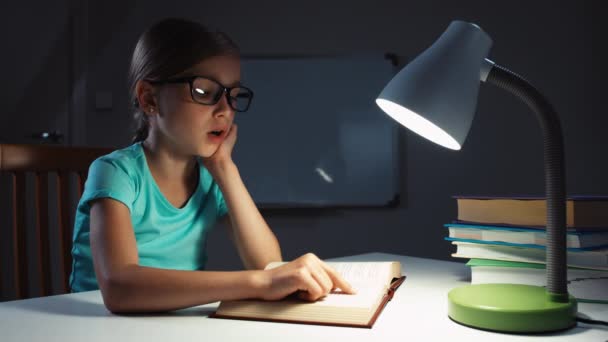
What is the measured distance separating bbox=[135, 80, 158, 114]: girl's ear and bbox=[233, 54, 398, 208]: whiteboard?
167cm

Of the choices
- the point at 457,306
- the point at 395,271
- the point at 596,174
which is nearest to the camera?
the point at 457,306

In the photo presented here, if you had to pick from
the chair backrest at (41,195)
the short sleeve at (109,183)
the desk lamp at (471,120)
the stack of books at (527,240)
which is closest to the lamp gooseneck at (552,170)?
the desk lamp at (471,120)

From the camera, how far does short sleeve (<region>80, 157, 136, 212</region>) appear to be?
904 millimetres

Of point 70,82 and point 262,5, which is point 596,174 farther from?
point 70,82

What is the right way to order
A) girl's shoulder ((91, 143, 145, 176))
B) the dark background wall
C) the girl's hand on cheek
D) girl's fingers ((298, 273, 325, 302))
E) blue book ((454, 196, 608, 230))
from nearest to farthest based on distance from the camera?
1. girl's fingers ((298, 273, 325, 302))
2. blue book ((454, 196, 608, 230))
3. girl's shoulder ((91, 143, 145, 176))
4. the girl's hand on cheek
5. the dark background wall

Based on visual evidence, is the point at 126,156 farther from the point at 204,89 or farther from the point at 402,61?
the point at 402,61

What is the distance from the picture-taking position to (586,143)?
2.66 m

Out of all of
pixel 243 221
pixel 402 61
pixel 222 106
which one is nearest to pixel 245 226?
pixel 243 221

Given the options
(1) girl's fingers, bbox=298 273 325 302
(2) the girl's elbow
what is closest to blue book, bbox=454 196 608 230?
(1) girl's fingers, bbox=298 273 325 302

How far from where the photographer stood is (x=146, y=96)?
3.60 ft

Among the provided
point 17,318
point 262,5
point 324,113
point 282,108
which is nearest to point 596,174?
point 324,113

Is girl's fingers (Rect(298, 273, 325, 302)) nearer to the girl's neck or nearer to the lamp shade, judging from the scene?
the lamp shade

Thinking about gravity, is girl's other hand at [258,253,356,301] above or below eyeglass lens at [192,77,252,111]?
below

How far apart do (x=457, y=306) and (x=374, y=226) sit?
2.17 m
